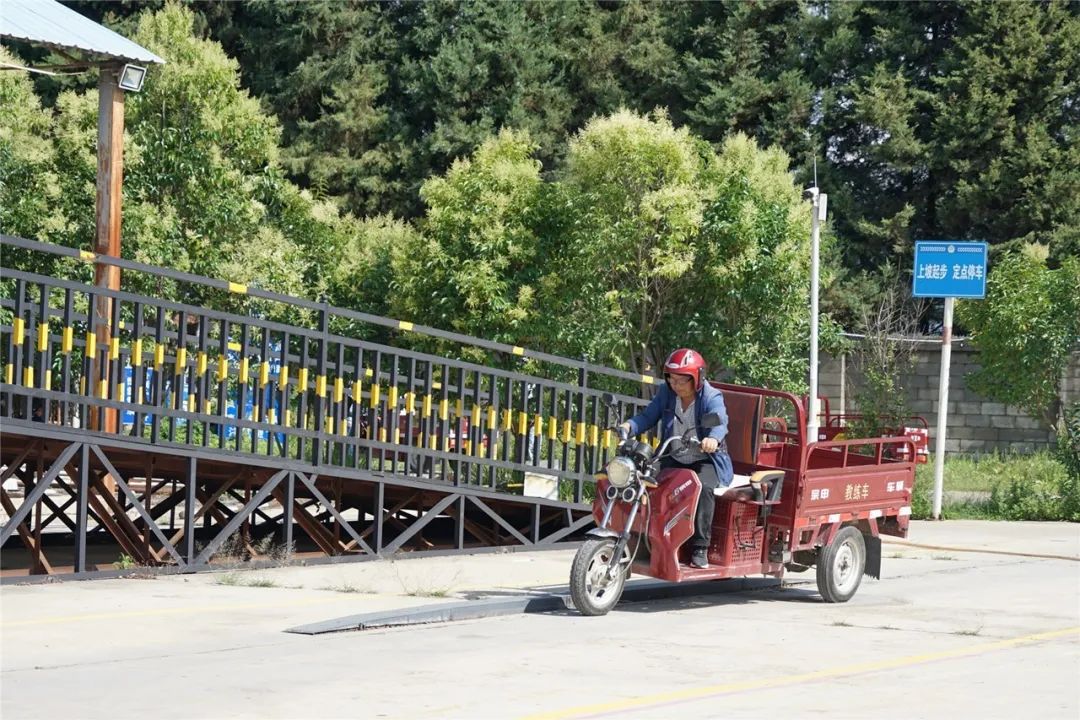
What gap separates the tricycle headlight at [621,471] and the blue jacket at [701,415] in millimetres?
431

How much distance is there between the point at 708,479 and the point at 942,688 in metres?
3.34

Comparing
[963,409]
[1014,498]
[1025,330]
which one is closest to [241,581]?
[1014,498]

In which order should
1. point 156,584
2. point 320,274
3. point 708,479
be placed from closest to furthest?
1. point 708,479
2. point 156,584
3. point 320,274

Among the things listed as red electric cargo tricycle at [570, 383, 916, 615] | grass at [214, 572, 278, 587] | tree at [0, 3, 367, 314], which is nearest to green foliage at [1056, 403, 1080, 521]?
red electric cargo tricycle at [570, 383, 916, 615]

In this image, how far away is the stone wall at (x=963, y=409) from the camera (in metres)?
42.0

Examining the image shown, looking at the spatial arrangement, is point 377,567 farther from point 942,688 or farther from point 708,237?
point 708,237

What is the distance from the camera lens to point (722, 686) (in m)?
8.34

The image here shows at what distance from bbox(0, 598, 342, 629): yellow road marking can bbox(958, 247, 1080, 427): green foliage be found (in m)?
24.1

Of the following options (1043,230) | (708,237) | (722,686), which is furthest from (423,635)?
(1043,230)

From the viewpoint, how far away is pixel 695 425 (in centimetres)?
1162

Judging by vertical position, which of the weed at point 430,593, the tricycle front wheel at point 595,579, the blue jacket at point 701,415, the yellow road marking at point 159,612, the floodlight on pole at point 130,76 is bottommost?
the yellow road marking at point 159,612

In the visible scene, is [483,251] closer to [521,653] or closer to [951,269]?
[951,269]

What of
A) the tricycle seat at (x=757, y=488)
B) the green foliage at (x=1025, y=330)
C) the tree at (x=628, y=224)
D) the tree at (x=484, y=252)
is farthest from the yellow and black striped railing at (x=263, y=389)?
the green foliage at (x=1025, y=330)

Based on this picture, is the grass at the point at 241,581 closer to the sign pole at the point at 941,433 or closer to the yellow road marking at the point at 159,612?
the yellow road marking at the point at 159,612
